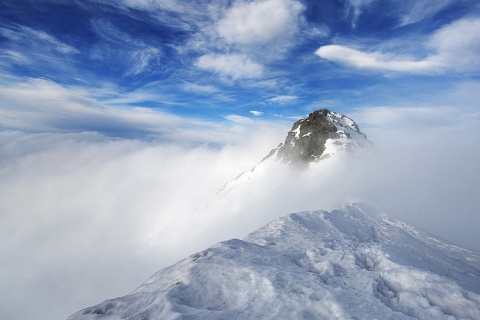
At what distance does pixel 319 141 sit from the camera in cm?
9238

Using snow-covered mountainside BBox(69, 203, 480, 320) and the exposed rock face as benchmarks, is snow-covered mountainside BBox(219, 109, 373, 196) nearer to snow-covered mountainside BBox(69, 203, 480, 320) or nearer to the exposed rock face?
the exposed rock face

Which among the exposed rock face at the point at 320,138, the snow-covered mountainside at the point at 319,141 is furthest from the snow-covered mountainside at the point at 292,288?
the exposed rock face at the point at 320,138

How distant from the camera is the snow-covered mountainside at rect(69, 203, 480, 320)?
22.7 ft

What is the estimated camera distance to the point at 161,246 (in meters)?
132

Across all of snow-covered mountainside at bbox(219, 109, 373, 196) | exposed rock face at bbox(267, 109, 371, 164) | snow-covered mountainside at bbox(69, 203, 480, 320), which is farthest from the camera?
exposed rock face at bbox(267, 109, 371, 164)

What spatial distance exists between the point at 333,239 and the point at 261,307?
27.0 ft

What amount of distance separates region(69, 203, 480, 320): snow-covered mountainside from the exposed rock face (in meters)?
75.0

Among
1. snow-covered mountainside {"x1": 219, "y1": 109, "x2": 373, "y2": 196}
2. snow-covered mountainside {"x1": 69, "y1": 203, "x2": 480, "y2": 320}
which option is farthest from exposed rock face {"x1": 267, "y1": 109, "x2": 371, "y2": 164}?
snow-covered mountainside {"x1": 69, "y1": 203, "x2": 480, "y2": 320}

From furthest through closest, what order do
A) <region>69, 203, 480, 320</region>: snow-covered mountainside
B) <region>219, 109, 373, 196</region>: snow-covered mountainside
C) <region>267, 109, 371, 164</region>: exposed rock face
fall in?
<region>267, 109, 371, 164</region>: exposed rock face
<region>219, 109, 373, 196</region>: snow-covered mountainside
<region>69, 203, 480, 320</region>: snow-covered mountainside

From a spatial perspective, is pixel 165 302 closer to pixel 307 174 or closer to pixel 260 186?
pixel 307 174

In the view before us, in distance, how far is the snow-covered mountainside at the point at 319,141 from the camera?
8356 cm

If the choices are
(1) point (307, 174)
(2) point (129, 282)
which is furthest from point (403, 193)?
(2) point (129, 282)

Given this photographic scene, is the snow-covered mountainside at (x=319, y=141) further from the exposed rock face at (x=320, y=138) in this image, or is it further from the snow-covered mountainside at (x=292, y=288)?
the snow-covered mountainside at (x=292, y=288)

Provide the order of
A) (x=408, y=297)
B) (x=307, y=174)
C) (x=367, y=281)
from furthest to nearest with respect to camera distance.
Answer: (x=307, y=174) → (x=367, y=281) → (x=408, y=297)
